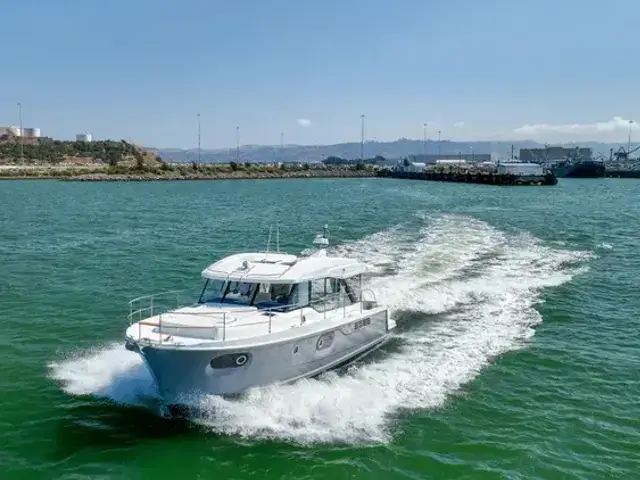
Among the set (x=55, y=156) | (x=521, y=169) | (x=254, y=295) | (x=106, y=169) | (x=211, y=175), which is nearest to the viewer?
(x=254, y=295)

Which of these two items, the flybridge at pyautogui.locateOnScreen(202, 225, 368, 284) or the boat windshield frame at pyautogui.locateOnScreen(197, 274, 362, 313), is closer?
the flybridge at pyautogui.locateOnScreen(202, 225, 368, 284)

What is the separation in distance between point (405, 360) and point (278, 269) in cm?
429

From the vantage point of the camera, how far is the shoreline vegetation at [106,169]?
130 metres

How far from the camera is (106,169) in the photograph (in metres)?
146

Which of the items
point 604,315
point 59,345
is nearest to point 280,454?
point 59,345

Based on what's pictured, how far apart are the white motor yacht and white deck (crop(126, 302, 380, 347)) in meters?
0.02

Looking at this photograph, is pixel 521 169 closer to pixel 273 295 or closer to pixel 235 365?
pixel 273 295

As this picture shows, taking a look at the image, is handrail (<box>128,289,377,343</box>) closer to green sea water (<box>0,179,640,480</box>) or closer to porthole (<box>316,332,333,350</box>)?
porthole (<box>316,332,333,350</box>)

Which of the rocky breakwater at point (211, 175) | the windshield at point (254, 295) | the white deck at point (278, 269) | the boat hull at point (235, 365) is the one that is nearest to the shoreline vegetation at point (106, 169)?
the rocky breakwater at point (211, 175)

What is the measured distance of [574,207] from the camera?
6438cm

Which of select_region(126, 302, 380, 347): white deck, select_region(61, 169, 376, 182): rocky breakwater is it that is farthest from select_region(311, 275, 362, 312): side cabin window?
select_region(61, 169, 376, 182): rocky breakwater

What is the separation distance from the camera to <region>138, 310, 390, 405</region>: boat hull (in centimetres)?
1279

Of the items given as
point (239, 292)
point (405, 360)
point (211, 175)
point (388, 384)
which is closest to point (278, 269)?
point (239, 292)

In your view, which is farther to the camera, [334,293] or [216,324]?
[334,293]
